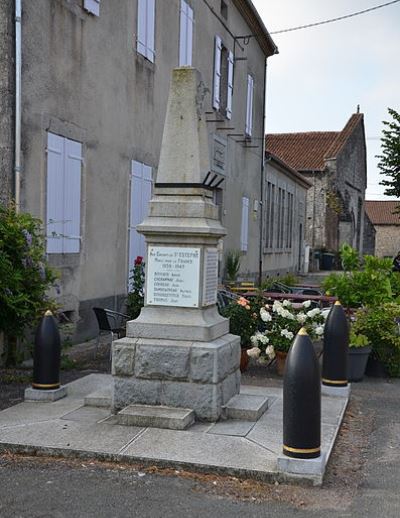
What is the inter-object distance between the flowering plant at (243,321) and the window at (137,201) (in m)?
4.08

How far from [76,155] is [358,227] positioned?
39426 mm

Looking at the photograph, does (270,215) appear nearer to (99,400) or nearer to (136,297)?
(136,297)

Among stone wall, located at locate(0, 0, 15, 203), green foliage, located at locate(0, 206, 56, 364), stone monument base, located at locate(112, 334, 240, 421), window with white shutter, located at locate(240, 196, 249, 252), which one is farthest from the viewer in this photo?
window with white shutter, located at locate(240, 196, 249, 252)

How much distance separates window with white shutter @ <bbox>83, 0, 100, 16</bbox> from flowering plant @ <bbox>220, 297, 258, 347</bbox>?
5167 mm

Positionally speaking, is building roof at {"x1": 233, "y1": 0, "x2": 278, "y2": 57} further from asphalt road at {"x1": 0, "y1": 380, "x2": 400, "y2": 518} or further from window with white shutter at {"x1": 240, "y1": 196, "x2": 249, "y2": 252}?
asphalt road at {"x1": 0, "y1": 380, "x2": 400, "y2": 518}

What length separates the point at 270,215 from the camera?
25.7 m

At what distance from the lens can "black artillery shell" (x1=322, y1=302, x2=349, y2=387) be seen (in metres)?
6.88

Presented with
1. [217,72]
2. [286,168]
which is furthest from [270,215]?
[217,72]

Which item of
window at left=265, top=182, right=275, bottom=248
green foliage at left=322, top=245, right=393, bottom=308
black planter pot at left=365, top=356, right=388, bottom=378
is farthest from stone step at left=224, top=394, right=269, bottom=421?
window at left=265, top=182, right=275, bottom=248

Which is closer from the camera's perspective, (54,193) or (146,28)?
(54,193)

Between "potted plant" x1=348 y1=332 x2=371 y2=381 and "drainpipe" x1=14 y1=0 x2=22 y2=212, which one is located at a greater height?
"drainpipe" x1=14 y1=0 x2=22 y2=212

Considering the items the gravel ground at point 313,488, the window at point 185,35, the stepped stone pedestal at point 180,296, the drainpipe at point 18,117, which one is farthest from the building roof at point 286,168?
the stepped stone pedestal at point 180,296

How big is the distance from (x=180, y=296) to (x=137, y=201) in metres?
6.92

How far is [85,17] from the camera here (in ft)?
33.9
